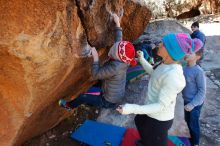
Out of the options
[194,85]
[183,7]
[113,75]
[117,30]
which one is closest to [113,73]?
[113,75]

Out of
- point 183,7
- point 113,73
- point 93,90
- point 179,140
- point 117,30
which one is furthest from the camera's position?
point 183,7

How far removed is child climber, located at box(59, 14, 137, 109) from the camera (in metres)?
3.79

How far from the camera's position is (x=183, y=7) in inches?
387

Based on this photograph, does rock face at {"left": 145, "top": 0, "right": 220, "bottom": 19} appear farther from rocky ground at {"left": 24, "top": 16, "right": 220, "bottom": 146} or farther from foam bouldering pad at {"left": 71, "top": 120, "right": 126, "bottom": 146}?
foam bouldering pad at {"left": 71, "top": 120, "right": 126, "bottom": 146}

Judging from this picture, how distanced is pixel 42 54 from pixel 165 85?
112cm

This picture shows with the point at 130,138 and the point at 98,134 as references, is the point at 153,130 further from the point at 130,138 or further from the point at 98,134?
the point at 98,134

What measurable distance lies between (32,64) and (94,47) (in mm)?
976

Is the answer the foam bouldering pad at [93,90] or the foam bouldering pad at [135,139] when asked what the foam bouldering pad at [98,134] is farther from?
the foam bouldering pad at [93,90]

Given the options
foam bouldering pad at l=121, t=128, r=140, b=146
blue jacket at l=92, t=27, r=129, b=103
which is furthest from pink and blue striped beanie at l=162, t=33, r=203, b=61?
foam bouldering pad at l=121, t=128, r=140, b=146

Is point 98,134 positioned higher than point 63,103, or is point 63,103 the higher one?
point 63,103

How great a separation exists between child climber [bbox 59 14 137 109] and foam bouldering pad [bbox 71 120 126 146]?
43 centimetres

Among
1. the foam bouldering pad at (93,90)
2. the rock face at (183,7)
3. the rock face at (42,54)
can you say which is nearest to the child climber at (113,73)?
the rock face at (42,54)

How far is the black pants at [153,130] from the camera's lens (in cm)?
338

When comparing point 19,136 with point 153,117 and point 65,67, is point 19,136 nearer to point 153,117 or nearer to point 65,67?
point 65,67
